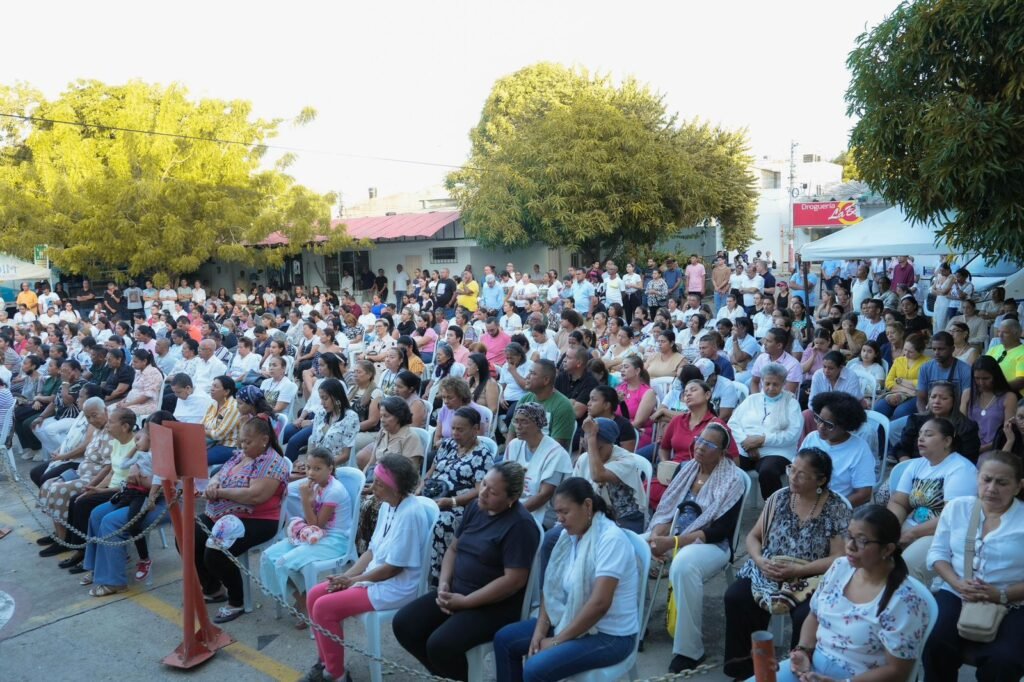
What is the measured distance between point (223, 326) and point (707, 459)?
490 inches

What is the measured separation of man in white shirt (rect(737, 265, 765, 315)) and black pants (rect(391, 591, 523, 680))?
11.8m

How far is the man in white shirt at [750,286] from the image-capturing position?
15.2 m

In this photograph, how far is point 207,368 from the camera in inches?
408

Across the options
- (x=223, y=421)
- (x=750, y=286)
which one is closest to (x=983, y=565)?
(x=223, y=421)

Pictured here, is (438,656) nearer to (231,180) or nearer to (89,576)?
(89,576)

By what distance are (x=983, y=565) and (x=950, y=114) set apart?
442cm

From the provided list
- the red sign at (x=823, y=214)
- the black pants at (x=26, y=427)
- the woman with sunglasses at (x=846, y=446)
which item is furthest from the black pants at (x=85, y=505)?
the red sign at (x=823, y=214)

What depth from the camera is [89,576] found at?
20.2ft

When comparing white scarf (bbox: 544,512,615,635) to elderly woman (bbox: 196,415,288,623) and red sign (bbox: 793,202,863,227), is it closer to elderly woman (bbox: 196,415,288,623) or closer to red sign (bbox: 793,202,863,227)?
elderly woman (bbox: 196,415,288,623)

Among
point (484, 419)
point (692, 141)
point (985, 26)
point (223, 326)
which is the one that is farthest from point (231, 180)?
point (985, 26)

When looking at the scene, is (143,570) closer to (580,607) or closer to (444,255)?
(580,607)

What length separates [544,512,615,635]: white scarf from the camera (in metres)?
3.74

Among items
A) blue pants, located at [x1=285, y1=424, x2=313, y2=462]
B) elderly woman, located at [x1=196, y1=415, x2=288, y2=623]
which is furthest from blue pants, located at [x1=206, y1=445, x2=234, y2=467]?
elderly woman, located at [x1=196, y1=415, x2=288, y2=623]

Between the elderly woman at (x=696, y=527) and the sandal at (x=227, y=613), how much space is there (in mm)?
2750
